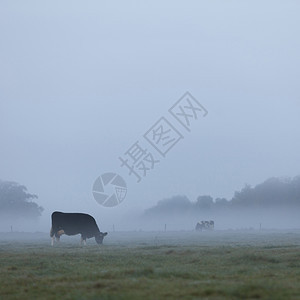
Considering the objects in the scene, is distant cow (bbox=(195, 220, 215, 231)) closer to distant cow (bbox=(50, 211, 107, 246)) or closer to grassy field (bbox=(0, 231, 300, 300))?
distant cow (bbox=(50, 211, 107, 246))

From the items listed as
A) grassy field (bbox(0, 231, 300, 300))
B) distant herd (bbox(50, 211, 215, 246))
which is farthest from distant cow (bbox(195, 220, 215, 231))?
grassy field (bbox(0, 231, 300, 300))

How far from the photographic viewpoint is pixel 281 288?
15125 millimetres

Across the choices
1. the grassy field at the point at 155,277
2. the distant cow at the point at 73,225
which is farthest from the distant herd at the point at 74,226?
the grassy field at the point at 155,277

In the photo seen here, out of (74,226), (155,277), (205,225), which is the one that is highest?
(205,225)

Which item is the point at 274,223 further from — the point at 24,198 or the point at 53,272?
the point at 53,272

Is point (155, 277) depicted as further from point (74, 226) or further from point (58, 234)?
point (74, 226)

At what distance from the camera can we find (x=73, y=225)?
49.1 m

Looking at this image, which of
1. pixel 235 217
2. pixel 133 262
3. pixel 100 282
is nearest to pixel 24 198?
pixel 235 217

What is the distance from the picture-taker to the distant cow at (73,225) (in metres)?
48.0

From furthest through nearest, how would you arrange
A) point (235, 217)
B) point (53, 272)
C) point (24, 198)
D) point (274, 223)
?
point (235, 217) < point (274, 223) < point (24, 198) < point (53, 272)

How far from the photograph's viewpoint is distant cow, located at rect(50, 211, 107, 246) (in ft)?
158

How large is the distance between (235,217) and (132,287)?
12513 centimetres

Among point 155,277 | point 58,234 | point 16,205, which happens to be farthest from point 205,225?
point 155,277

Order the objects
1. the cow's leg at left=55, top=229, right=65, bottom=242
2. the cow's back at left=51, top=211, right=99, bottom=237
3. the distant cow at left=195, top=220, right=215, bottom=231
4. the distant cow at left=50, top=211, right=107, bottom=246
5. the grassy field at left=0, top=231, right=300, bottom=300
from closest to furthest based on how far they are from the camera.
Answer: the grassy field at left=0, top=231, right=300, bottom=300 → the cow's leg at left=55, top=229, right=65, bottom=242 → the distant cow at left=50, top=211, right=107, bottom=246 → the cow's back at left=51, top=211, right=99, bottom=237 → the distant cow at left=195, top=220, right=215, bottom=231
